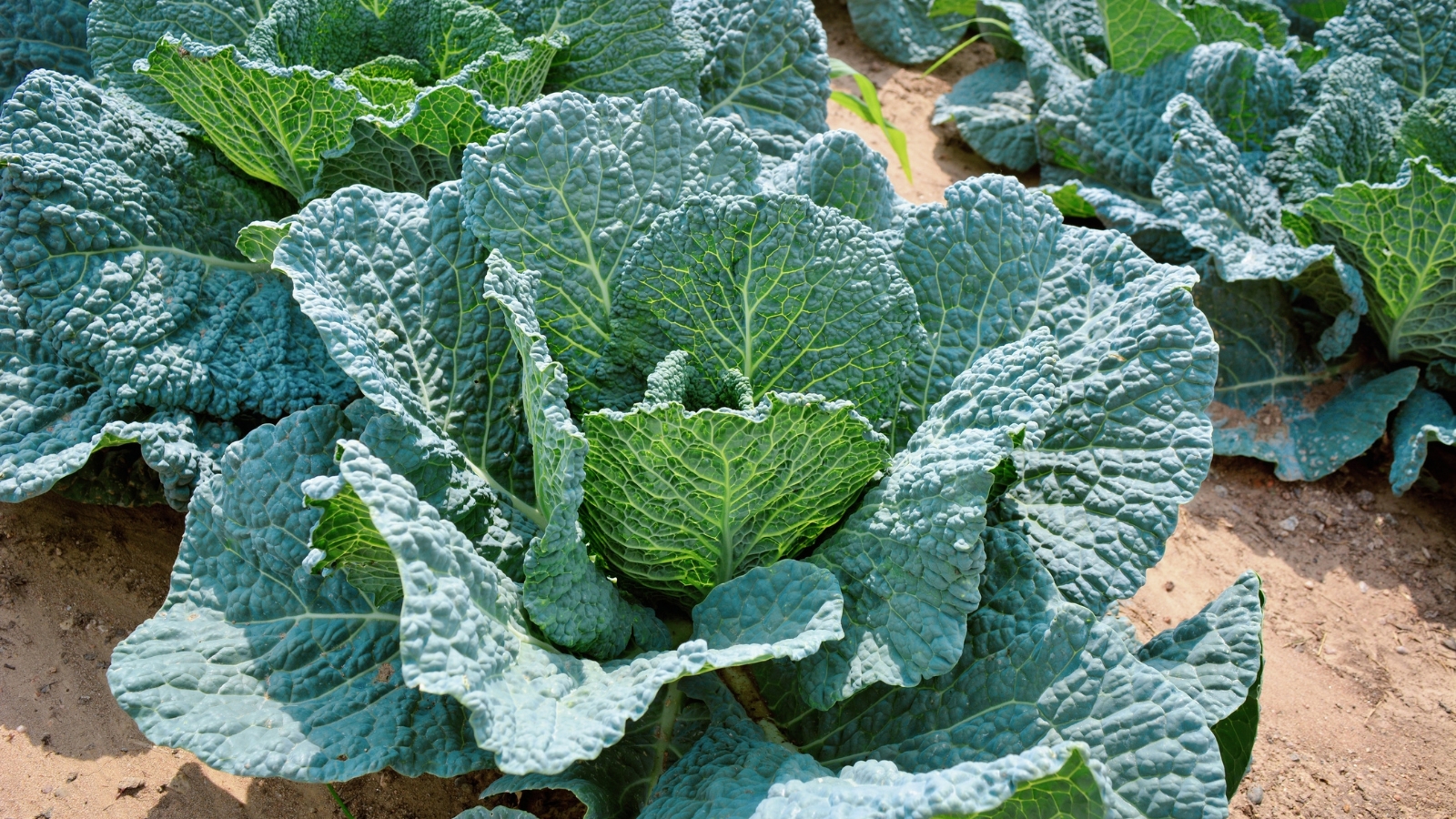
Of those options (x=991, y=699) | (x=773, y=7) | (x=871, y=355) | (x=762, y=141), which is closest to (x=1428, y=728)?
(x=991, y=699)

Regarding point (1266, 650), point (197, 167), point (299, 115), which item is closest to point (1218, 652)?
point (1266, 650)

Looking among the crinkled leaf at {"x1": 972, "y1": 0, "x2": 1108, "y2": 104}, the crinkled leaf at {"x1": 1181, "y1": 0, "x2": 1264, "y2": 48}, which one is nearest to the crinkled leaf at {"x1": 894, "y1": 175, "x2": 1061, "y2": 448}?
→ the crinkled leaf at {"x1": 972, "y1": 0, "x2": 1108, "y2": 104}

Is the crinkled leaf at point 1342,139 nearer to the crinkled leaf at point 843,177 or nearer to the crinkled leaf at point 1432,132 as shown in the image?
the crinkled leaf at point 1432,132

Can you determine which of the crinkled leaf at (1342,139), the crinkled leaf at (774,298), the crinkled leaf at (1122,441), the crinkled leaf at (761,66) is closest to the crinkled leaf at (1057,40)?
the crinkled leaf at (1342,139)

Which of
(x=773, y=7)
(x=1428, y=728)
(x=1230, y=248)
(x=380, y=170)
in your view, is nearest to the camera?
(x=380, y=170)

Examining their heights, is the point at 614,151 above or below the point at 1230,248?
above

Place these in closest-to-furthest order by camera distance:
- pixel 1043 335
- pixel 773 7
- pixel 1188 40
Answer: pixel 1043 335, pixel 773 7, pixel 1188 40

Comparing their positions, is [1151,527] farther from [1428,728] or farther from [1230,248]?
[1230,248]
